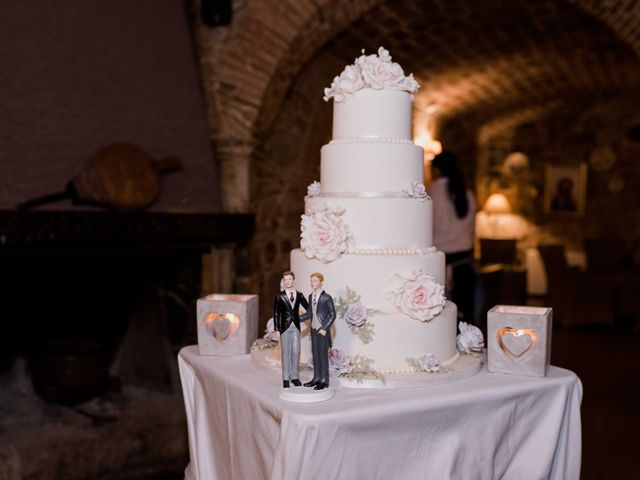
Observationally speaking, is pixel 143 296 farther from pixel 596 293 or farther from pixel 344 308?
pixel 596 293

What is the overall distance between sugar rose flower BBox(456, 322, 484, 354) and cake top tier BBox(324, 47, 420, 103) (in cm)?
86

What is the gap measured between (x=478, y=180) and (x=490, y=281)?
3.14 m

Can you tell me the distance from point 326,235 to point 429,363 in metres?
0.51

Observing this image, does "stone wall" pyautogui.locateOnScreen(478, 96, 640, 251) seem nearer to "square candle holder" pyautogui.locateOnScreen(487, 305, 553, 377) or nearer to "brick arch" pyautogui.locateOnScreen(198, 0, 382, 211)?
"brick arch" pyautogui.locateOnScreen(198, 0, 382, 211)

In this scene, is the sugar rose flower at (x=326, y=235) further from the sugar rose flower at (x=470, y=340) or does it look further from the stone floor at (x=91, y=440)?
the stone floor at (x=91, y=440)

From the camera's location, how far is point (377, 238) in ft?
6.73

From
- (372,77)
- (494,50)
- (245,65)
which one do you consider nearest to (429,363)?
(372,77)

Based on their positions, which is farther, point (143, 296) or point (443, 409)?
point (143, 296)

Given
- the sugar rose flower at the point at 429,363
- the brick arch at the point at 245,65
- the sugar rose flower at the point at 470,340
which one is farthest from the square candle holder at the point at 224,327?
the brick arch at the point at 245,65

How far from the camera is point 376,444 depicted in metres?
1.70

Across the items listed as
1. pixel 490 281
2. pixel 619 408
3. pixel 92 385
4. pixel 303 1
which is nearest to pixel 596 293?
pixel 490 281

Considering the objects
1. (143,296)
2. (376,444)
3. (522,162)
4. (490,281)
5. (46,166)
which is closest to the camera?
(376,444)

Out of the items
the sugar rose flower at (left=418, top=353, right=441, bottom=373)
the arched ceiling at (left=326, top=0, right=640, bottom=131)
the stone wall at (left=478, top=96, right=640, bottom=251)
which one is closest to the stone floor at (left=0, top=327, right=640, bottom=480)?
the sugar rose flower at (left=418, top=353, right=441, bottom=373)

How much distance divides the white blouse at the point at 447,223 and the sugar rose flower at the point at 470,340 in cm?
152
